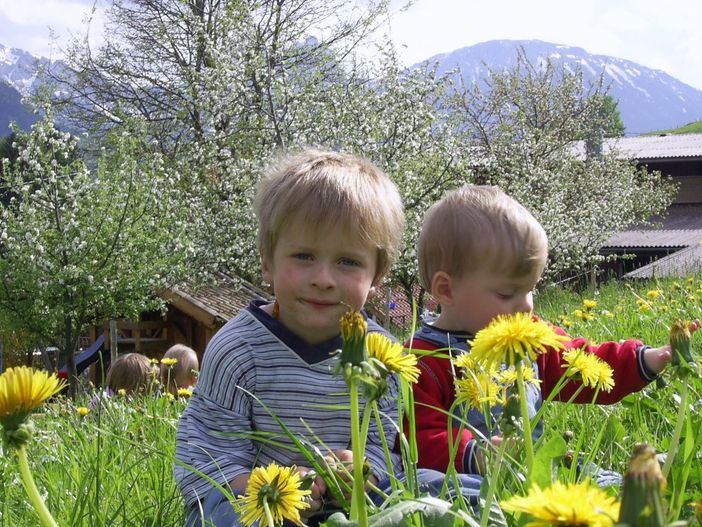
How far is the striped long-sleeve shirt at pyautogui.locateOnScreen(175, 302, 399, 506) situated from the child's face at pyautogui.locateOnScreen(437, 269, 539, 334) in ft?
0.74

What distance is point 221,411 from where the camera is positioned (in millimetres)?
1830

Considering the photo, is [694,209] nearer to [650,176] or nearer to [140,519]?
[650,176]

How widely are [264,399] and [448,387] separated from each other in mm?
431

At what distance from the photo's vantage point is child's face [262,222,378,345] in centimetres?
182

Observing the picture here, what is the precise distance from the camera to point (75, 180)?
1516cm

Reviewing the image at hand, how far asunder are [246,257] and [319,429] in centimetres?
1352

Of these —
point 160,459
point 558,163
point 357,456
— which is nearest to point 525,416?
point 357,456

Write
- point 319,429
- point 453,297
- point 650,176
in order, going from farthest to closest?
point 650,176 < point 453,297 < point 319,429

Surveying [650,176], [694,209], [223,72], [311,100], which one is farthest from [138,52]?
[694,209]

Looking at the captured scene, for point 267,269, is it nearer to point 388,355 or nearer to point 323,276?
point 323,276

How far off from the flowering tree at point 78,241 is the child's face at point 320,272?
13097 mm

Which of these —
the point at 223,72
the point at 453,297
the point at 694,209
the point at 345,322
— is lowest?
the point at 694,209

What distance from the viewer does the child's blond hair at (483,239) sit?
200 centimetres

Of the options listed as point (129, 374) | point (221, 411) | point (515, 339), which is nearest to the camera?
point (515, 339)
